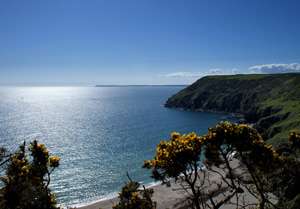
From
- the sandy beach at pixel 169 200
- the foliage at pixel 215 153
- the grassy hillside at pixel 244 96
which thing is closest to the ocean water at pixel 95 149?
the sandy beach at pixel 169 200

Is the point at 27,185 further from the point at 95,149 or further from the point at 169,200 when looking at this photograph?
the point at 95,149

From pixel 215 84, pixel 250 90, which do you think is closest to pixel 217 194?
pixel 250 90

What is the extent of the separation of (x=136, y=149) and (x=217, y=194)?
33.5m

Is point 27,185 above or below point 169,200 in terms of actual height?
above

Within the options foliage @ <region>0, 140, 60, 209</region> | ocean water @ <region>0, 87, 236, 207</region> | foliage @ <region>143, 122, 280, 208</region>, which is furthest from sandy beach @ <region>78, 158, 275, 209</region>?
foliage @ <region>0, 140, 60, 209</region>

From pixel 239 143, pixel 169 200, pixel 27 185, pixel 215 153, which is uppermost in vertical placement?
pixel 239 143

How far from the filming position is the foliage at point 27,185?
8617 mm

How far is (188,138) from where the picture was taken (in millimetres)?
9836

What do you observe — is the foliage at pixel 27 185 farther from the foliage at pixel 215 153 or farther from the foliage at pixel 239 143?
the foliage at pixel 239 143

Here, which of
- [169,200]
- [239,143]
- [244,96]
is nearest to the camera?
[239,143]

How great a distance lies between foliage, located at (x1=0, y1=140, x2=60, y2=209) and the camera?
8.62 m

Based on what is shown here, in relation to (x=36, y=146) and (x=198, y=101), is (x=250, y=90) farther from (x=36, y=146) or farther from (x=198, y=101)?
(x=36, y=146)

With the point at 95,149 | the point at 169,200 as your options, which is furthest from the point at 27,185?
the point at 95,149

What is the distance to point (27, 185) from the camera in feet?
28.1
